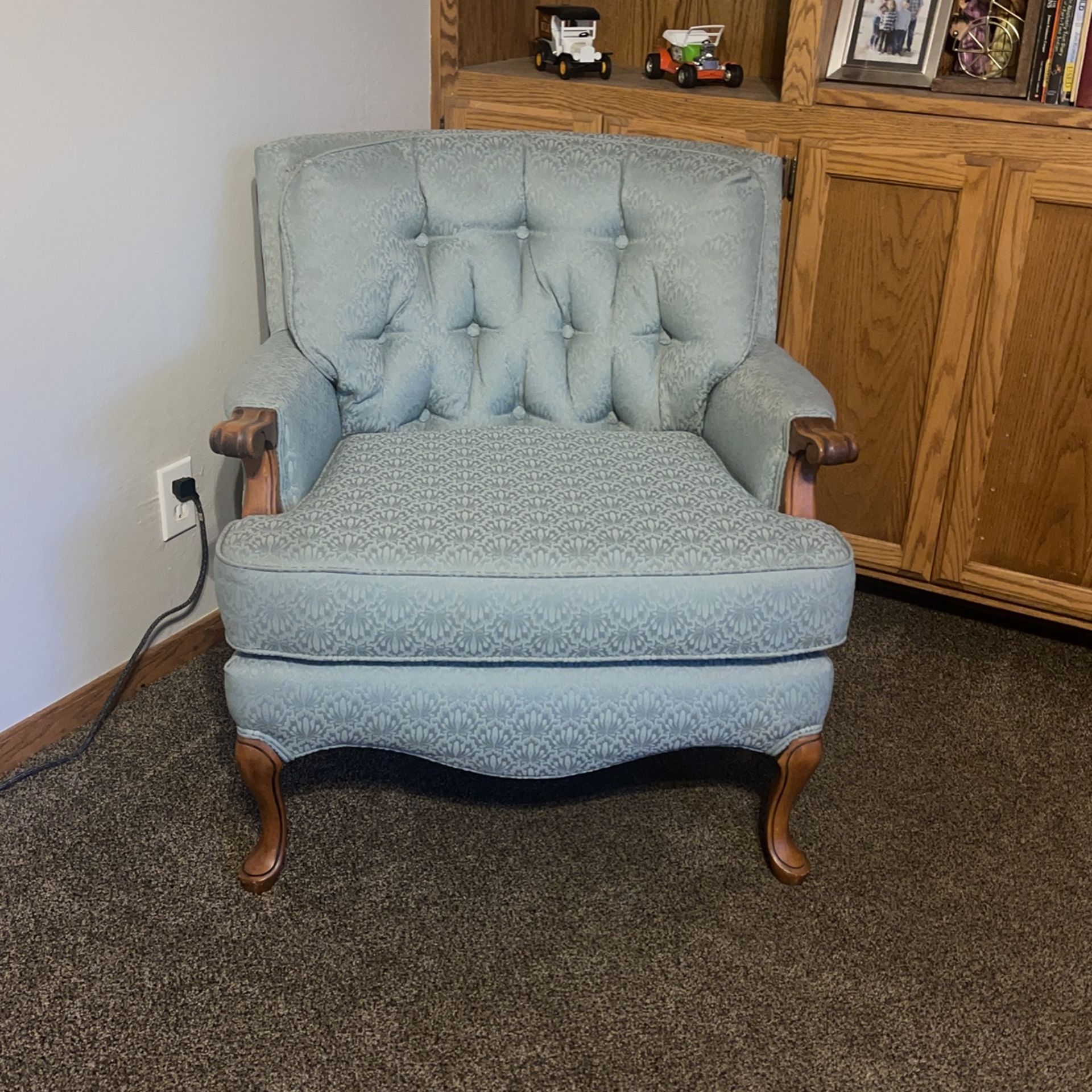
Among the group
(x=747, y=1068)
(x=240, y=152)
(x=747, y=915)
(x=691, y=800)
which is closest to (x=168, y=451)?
(x=240, y=152)

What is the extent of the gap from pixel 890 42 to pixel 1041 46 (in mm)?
246

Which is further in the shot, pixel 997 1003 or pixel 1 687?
pixel 1 687

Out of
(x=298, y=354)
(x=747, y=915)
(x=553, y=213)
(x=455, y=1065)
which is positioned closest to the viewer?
(x=455, y=1065)

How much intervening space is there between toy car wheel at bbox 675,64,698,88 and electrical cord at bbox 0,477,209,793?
1.09 meters

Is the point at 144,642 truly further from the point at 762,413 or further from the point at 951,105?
the point at 951,105

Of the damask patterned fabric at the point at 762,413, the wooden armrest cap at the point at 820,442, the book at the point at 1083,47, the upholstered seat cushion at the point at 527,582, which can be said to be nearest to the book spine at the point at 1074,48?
the book at the point at 1083,47

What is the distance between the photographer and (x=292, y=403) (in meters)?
1.48

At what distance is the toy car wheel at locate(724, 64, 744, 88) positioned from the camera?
2.06 metres

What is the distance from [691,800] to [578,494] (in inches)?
19.5

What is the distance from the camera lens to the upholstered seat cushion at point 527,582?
1288 mm

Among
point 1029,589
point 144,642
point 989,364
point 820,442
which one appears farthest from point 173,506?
point 1029,589

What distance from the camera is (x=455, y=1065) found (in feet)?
4.04

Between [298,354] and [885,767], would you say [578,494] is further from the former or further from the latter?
[885,767]

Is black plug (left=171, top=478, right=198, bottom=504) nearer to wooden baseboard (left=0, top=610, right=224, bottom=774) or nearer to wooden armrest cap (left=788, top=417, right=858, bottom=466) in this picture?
wooden baseboard (left=0, top=610, right=224, bottom=774)
